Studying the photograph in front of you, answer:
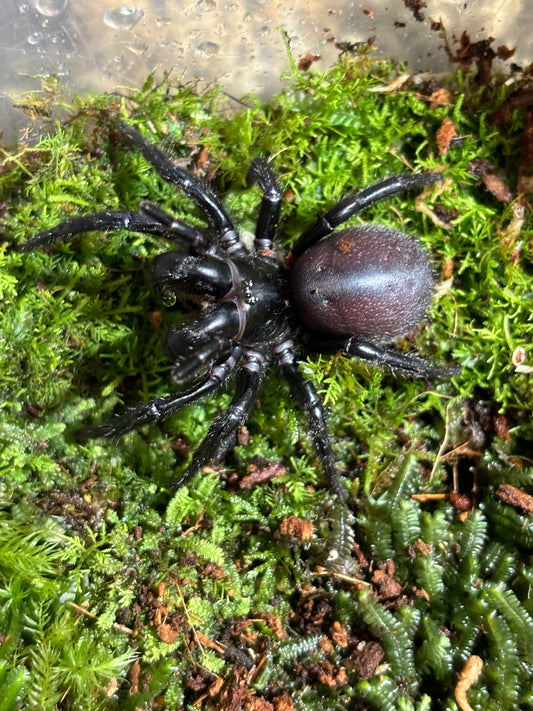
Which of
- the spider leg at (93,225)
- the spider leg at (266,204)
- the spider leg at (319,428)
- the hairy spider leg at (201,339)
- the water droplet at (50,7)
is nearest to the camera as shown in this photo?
the hairy spider leg at (201,339)

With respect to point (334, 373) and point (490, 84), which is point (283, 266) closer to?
point (334, 373)

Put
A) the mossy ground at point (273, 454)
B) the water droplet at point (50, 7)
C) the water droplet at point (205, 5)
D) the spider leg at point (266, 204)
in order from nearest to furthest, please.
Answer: the mossy ground at point (273, 454) → the spider leg at point (266, 204) → the water droplet at point (50, 7) → the water droplet at point (205, 5)

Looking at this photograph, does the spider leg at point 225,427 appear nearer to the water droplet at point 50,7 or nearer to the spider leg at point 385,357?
the spider leg at point 385,357

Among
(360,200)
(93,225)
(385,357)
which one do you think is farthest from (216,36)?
(385,357)

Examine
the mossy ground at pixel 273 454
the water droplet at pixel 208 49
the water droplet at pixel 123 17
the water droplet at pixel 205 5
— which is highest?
the water droplet at pixel 205 5

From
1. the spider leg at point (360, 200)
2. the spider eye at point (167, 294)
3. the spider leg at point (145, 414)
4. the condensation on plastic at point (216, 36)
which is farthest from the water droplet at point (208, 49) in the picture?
the spider leg at point (145, 414)

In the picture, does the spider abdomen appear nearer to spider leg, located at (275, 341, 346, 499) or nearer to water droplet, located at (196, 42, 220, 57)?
spider leg, located at (275, 341, 346, 499)

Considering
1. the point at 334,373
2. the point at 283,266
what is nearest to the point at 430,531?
the point at 334,373
